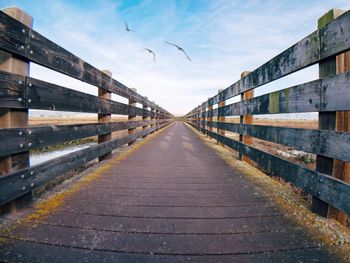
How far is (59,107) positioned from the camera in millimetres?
2473

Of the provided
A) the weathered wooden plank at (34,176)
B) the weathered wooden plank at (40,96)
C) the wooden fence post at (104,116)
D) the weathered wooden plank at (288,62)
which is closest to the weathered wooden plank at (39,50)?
the weathered wooden plank at (40,96)

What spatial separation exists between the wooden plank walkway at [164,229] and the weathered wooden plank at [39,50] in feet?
4.18

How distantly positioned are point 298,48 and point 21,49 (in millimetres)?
2343

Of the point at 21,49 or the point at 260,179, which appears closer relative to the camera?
the point at 21,49

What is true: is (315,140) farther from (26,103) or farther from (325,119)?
(26,103)

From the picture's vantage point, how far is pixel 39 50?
2.09 m

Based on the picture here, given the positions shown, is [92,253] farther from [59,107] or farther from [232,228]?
[59,107]

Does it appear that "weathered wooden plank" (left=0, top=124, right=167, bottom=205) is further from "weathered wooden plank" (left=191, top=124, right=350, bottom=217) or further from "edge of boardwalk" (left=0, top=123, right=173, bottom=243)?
"weathered wooden plank" (left=191, top=124, right=350, bottom=217)

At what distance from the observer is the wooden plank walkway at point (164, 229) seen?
137 cm

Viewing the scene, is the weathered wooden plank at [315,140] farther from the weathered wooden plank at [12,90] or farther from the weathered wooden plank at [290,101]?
the weathered wooden plank at [12,90]

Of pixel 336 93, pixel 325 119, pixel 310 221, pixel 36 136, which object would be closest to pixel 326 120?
pixel 325 119

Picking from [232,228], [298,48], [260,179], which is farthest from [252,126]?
[232,228]

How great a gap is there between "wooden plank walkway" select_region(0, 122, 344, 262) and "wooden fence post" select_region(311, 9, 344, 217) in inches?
11.8

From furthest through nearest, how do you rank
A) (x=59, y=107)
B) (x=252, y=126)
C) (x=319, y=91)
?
1. (x=252, y=126)
2. (x=59, y=107)
3. (x=319, y=91)
